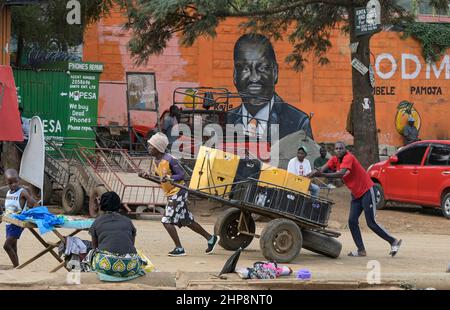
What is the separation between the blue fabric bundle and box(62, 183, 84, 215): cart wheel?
6.99 metres

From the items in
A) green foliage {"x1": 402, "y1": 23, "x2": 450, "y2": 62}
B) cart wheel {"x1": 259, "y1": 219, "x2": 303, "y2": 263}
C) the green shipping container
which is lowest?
cart wheel {"x1": 259, "y1": 219, "x2": 303, "y2": 263}

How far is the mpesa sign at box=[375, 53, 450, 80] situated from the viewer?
101ft

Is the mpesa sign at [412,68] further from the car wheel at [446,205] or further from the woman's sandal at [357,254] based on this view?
the woman's sandal at [357,254]

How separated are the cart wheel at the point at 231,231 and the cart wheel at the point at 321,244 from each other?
2.80 feet

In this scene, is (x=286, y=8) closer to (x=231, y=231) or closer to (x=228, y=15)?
(x=228, y=15)

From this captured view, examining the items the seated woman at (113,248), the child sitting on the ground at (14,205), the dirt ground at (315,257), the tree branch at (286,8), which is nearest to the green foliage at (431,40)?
the tree branch at (286,8)

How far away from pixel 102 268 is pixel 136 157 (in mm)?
9741

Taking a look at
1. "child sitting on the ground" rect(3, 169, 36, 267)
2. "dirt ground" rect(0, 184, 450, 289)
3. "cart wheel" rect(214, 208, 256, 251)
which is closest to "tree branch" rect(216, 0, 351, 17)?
"dirt ground" rect(0, 184, 450, 289)

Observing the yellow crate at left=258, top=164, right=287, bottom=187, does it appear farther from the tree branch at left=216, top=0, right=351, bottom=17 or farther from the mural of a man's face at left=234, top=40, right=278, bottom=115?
the mural of a man's face at left=234, top=40, right=278, bottom=115

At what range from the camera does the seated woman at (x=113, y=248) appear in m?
8.87

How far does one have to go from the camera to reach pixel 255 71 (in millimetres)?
29812

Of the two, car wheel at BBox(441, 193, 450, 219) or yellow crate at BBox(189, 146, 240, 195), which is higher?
yellow crate at BBox(189, 146, 240, 195)

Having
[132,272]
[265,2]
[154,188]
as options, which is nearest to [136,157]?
[154,188]
